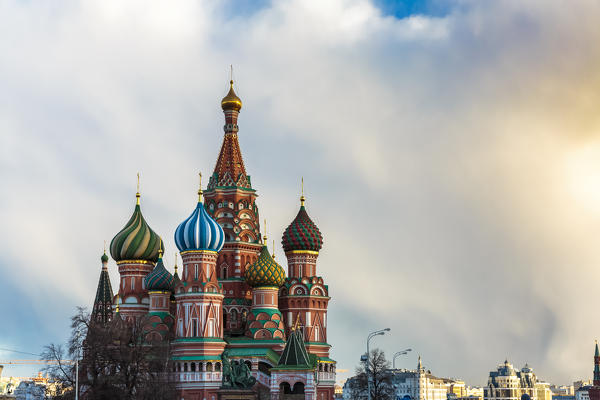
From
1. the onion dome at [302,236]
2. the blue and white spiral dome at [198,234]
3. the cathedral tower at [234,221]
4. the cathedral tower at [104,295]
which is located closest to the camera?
the blue and white spiral dome at [198,234]

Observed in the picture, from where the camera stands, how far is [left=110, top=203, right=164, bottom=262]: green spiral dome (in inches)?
3007

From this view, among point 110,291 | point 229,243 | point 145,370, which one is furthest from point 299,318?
point 110,291

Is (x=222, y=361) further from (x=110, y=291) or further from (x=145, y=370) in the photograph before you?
(x=110, y=291)

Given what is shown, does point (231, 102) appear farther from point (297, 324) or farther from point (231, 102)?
point (297, 324)

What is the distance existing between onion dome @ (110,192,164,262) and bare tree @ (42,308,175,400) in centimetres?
1315

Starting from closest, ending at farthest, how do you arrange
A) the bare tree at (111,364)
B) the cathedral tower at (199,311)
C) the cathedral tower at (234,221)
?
the bare tree at (111,364) < the cathedral tower at (199,311) < the cathedral tower at (234,221)

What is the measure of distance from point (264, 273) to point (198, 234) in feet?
22.1

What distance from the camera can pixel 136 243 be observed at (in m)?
76.5

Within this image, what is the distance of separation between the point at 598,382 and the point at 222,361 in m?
93.0

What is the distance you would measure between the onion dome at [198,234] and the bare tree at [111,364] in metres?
7.73

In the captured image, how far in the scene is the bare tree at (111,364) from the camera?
58.7m

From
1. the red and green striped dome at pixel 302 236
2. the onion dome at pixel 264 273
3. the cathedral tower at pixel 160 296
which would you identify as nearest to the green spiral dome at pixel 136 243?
the cathedral tower at pixel 160 296

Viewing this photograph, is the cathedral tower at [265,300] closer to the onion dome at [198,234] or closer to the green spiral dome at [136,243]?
the onion dome at [198,234]

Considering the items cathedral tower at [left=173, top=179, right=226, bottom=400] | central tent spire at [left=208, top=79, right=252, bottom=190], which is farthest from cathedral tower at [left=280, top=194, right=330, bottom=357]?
cathedral tower at [left=173, top=179, right=226, bottom=400]
